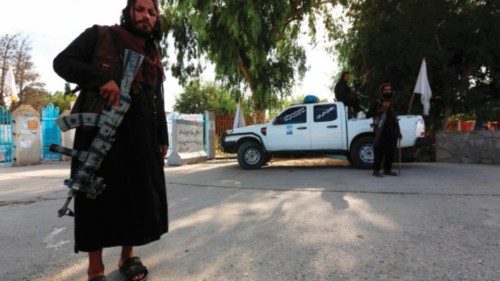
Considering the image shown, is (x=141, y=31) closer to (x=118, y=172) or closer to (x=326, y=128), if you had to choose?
(x=118, y=172)

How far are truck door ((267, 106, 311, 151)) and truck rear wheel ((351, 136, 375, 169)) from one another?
1218 millimetres

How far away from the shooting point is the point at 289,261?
3.06 metres

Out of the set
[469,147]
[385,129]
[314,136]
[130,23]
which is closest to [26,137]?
[314,136]

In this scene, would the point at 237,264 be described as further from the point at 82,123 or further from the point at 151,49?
the point at 151,49

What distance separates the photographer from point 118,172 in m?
2.54

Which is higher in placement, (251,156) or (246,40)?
(246,40)

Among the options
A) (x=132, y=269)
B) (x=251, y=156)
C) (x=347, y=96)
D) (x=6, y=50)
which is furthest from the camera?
(x=6, y=50)

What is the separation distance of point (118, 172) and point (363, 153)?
27.8 ft

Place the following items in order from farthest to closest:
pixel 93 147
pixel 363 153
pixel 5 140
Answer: pixel 5 140, pixel 363 153, pixel 93 147

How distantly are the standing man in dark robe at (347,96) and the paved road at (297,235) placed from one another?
438 centimetres

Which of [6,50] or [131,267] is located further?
[6,50]

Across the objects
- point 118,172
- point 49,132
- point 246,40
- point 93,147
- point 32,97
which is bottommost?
point 118,172

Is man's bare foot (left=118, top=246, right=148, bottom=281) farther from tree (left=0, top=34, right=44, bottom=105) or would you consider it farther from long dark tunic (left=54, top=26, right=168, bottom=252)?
tree (left=0, top=34, right=44, bottom=105)

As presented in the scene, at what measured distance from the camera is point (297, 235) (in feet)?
12.5
